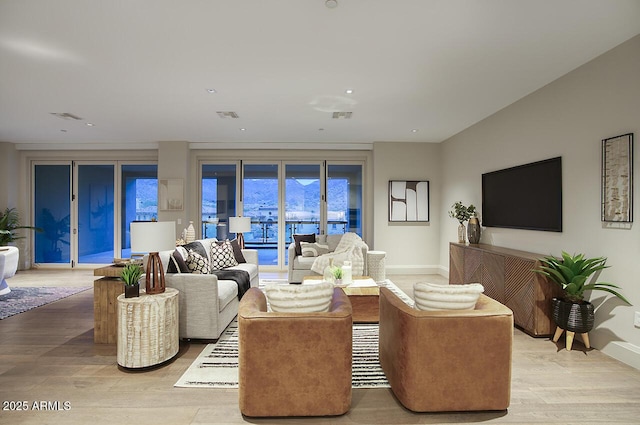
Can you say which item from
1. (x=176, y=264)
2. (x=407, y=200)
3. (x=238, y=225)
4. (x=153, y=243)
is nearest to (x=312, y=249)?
(x=238, y=225)

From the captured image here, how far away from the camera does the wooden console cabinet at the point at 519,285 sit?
11.2 feet

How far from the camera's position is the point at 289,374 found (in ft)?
6.63

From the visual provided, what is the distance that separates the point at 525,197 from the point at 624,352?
6.42 ft

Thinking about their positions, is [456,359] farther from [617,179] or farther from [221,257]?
[221,257]

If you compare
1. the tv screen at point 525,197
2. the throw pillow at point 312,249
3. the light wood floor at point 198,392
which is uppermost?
the tv screen at point 525,197

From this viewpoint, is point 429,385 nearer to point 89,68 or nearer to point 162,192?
point 89,68

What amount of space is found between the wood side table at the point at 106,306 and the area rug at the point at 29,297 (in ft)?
5.95

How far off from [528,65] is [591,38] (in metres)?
0.56

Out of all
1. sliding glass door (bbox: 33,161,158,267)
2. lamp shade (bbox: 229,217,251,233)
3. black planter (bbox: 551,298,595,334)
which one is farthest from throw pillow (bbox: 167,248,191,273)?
sliding glass door (bbox: 33,161,158,267)

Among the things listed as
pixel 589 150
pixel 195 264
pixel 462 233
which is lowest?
pixel 195 264

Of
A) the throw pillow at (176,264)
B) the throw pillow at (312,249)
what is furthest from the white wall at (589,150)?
the throw pillow at (176,264)

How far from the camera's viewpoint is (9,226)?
6.91m

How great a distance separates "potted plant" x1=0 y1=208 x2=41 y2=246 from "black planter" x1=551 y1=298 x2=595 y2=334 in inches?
347

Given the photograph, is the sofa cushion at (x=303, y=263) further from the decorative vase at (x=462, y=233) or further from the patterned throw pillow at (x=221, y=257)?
the decorative vase at (x=462, y=233)
